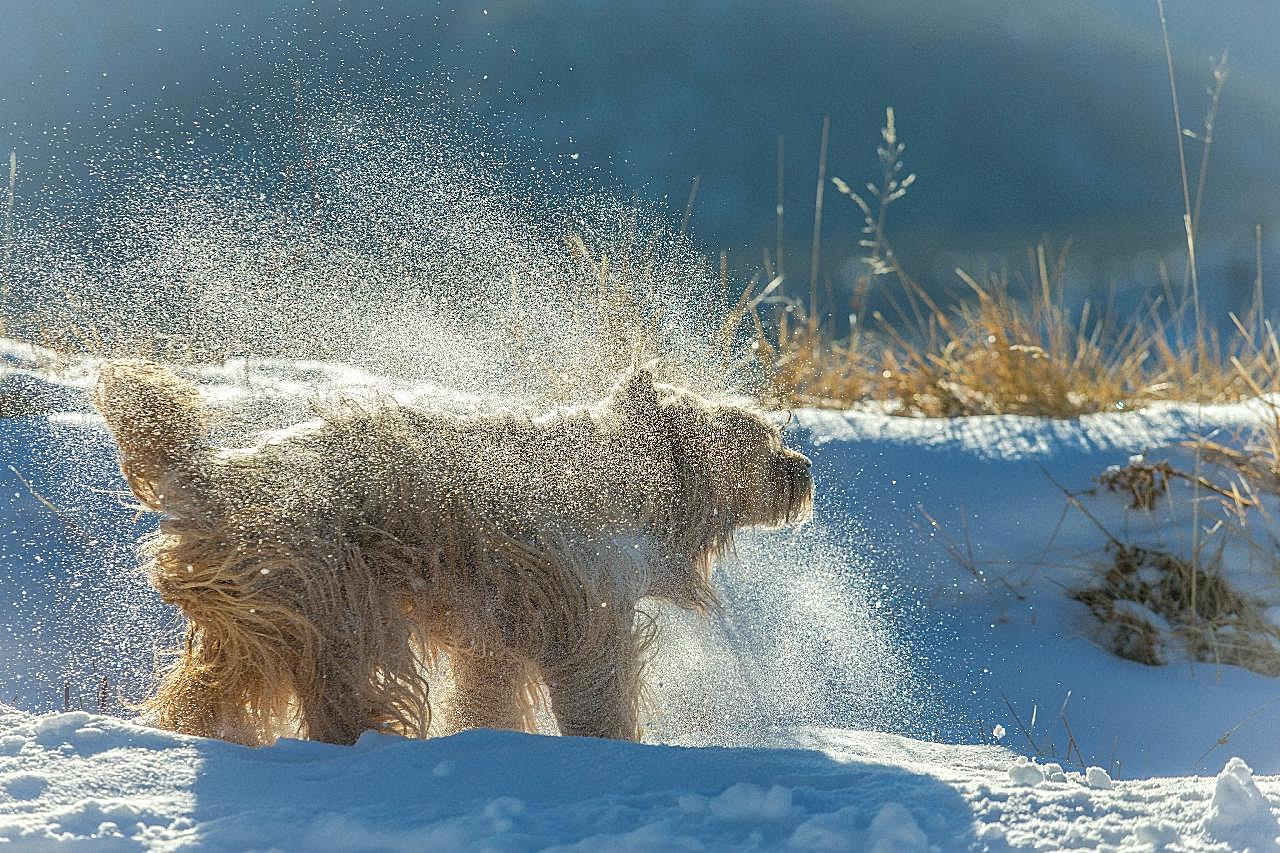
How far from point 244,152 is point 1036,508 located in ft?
11.7

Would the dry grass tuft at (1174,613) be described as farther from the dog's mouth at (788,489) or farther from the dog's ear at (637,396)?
the dog's ear at (637,396)

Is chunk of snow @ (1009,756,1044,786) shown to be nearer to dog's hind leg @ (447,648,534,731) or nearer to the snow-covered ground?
the snow-covered ground

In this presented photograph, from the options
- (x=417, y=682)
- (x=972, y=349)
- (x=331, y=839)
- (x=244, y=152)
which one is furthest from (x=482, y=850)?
(x=972, y=349)

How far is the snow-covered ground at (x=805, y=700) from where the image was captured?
70.4 inches

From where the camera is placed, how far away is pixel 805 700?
3328 millimetres

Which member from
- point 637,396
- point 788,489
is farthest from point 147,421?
point 788,489

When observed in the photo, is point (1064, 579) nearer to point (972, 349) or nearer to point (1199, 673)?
point (1199, 673)

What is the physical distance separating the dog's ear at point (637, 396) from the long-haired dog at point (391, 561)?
4 cm

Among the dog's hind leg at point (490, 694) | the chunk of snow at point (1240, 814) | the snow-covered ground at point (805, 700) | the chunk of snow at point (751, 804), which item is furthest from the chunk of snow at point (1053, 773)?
the dog's hind leg at point (490, 694)

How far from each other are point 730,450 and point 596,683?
668mm

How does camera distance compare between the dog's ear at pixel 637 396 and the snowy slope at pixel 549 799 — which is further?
the dog's ear at pixel 637 396

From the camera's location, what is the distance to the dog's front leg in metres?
2.40

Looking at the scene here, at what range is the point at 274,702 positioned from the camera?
2332mm

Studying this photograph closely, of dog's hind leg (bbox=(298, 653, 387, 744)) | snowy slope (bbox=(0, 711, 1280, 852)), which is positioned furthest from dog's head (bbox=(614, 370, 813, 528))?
dog's hind leg (bbox=(298, 653, 387, 744))
